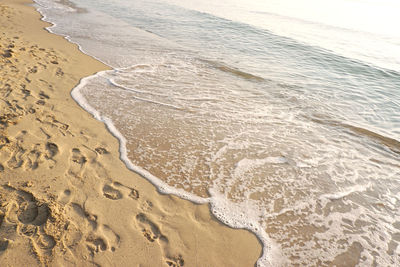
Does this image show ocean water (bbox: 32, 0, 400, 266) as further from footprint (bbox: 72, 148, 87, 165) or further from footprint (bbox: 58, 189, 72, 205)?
footprint (bbox: 58, 189, 72, 205)

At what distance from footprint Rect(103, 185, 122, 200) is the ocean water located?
1.68 ft

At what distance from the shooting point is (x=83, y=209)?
2.83m

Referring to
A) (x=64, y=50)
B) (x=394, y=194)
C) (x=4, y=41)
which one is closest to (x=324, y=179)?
(x=394, y=194)

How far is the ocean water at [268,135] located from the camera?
3221mm

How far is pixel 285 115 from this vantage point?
604cm

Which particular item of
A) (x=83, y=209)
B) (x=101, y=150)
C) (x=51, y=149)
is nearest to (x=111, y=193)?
(x=83, y=209)

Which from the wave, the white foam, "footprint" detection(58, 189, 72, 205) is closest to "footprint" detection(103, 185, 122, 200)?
"footprint" detection(58, 189, 72, 205)

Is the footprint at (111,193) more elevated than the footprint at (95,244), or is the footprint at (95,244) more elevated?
the footprint at (111,193)

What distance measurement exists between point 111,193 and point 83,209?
15.9 inches

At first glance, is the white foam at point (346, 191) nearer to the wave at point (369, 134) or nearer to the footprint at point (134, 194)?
the wave at point (369, 134)

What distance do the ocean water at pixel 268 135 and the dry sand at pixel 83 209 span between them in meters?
0.28

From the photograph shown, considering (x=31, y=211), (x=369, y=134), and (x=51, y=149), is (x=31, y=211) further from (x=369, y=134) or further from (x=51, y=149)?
(x=369, y=134)

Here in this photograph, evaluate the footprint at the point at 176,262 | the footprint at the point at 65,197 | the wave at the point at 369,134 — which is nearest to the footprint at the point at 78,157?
the footprint at the point at 65,197

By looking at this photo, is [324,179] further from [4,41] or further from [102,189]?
[4,41]
